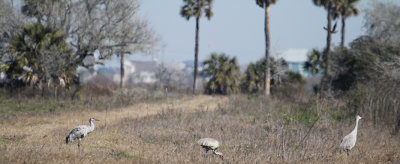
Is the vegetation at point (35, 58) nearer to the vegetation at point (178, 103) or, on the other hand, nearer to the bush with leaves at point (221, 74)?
the vegetation at point (178, 103)

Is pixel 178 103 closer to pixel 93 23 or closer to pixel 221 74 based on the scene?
pixel 93 23

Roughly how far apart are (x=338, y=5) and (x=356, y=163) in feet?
110

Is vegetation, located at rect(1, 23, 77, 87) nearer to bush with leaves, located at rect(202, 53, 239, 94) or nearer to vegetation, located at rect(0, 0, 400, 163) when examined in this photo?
vegetation, located at rect(0, 0, 400, 163)

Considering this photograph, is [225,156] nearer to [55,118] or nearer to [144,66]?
[55,118]

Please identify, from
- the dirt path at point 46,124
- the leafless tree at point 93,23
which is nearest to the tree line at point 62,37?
the leafless tree at point 93,23

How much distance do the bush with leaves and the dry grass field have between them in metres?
22.6

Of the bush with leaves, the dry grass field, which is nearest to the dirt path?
the dry grass field

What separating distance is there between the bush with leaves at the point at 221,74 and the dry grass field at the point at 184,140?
22.6 meters

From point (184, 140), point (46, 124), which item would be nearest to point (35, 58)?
point (46, 124)

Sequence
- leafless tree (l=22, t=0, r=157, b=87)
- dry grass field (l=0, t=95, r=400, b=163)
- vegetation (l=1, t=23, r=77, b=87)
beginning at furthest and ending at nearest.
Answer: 1. leafless tree (l=22, t=0, r=157, b=87)
2. vegetation (l=1, t=23, r=77, b=87)
3. dry grass field (l=0, t=95, r=400, b=163)

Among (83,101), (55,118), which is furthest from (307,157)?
(83,101)

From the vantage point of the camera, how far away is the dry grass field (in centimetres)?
994

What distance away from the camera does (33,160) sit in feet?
28.3

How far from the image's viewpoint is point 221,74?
42750 millimetres
